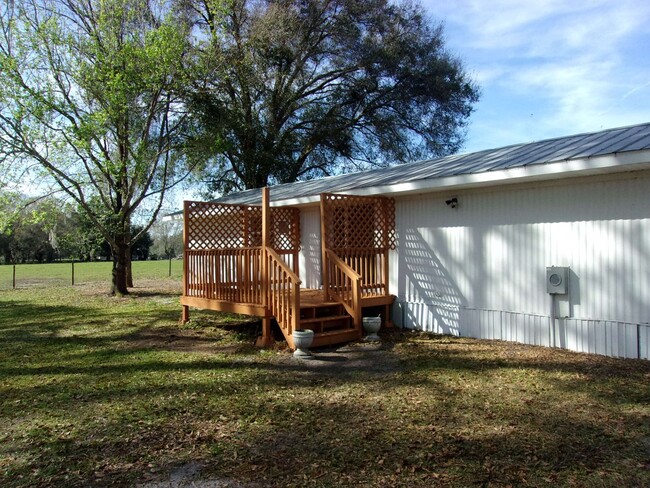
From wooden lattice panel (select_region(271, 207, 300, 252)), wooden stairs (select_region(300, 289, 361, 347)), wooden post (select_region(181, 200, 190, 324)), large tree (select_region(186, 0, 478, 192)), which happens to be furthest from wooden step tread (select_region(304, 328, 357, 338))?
large tree (select_region(186, 0, 478, 192))

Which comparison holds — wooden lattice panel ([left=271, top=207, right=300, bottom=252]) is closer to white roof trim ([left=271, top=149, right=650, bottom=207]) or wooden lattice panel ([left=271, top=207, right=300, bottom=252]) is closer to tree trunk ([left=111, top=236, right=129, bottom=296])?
white roof trim ([left=271, top=149, right=650, bottom=207])

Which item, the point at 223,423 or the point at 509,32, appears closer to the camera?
the point at 223,423

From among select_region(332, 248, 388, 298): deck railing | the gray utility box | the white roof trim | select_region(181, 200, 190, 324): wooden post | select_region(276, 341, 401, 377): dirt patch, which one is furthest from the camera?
select_region(181, 200, 190, 324): wooden post

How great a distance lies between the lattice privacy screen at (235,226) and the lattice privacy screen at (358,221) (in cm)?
201

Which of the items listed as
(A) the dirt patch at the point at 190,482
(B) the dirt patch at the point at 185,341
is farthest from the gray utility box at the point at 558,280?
(A) the dirt patch at the point at 190,482

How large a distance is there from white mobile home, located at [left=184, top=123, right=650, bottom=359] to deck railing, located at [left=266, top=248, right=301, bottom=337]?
2.06 metres

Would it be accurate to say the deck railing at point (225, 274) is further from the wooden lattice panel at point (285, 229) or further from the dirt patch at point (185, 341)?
the wooden lattice panel at point (285, 229)

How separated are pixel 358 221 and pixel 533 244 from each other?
2712 millimetres

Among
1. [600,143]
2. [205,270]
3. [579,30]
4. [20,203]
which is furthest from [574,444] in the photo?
[20,203]

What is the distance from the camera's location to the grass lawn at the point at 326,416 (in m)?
3.17

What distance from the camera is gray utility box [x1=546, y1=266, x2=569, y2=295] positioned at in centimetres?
621

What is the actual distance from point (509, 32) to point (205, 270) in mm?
10996

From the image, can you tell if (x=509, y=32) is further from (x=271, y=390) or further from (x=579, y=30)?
(x=271, y=390)

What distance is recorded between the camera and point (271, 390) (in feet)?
16.5
